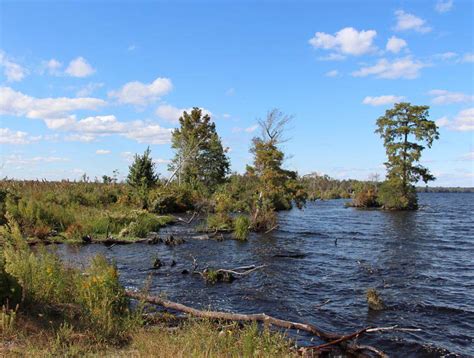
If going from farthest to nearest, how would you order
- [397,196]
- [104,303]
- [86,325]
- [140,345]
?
[397,196], [104,303], [86,325], [140,345]

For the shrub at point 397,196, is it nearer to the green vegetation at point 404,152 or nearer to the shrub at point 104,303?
the green vegetation at point 404,152

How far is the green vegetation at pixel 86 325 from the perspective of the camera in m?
5.60

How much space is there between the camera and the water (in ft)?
32.7

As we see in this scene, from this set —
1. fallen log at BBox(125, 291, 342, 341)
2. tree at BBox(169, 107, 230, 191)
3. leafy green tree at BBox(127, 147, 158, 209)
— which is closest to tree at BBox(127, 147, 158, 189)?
leafy green tree at BBox(127, 147, 158, 209)

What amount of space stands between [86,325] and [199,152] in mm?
48584

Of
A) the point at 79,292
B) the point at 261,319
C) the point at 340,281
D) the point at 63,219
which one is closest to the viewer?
the point at 79,292

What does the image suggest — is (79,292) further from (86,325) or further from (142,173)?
(142,173)

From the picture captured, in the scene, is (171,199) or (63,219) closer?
(63,219)

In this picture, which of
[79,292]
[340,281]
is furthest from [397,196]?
[79,292]

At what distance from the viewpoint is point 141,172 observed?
3844cm

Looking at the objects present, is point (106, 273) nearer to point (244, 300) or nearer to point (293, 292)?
point (244, 300)

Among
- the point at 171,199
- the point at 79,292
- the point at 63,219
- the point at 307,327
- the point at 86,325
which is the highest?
the point at 171,199

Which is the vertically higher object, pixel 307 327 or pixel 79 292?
pixel 79 292

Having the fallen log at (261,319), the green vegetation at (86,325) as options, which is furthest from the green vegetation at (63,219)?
the fallen log at (261,319)
